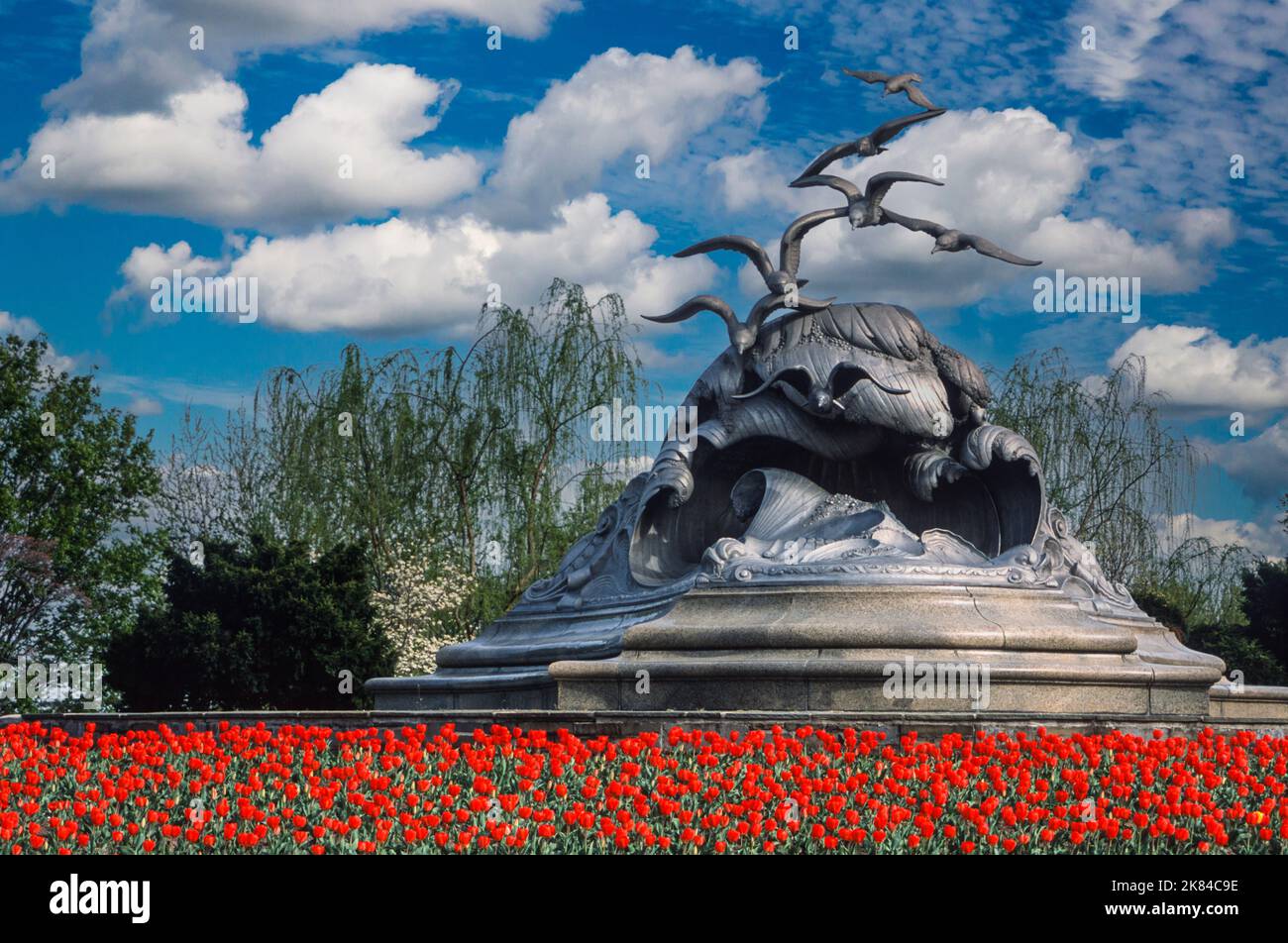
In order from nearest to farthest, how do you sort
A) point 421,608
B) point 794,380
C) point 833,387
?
1. point 833,387
2. point 794,380
3. point 421,608

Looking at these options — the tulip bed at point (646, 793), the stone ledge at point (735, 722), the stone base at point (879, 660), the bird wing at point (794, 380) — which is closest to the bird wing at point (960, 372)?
the bird wing at point (794, 380)

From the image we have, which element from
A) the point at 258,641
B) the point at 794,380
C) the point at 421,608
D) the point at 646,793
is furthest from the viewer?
the point at 421,608

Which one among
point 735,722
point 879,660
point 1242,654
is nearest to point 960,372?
point 879,660

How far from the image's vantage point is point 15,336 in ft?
103

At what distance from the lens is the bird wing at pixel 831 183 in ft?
58.2

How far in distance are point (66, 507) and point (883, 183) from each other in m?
19.2

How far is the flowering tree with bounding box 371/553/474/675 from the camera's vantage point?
26.7 metres

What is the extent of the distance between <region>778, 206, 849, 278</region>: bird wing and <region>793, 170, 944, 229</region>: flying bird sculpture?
14 centimetres

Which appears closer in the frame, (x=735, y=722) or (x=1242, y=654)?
(x=735, y=722)

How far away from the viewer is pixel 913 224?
1769cm

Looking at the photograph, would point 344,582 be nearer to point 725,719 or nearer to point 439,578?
point 439,578

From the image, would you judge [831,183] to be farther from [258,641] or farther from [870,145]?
[258,641]

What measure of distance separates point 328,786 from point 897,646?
7.04m

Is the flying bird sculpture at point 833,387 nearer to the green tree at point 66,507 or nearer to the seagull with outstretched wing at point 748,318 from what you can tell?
the seagull with outstretched wing at point 748,318
